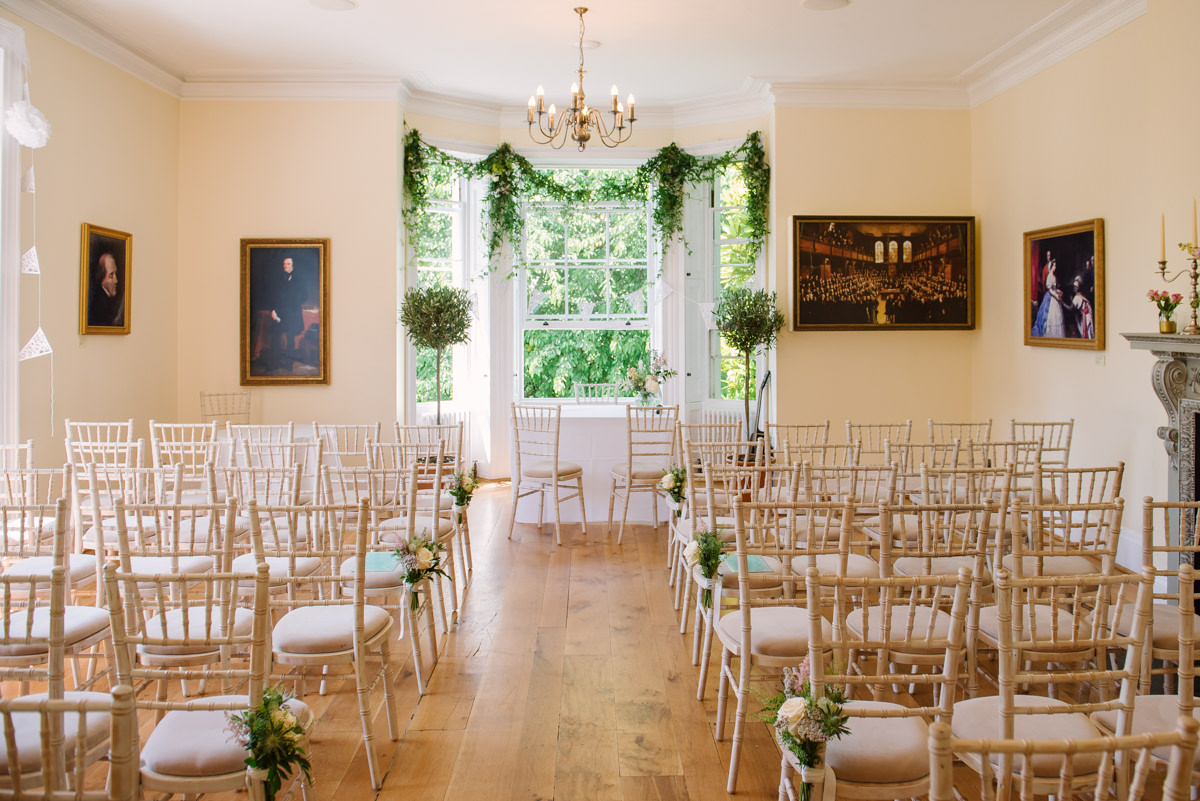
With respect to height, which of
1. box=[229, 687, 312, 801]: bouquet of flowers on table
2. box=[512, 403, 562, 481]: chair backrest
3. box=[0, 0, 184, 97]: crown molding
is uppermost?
box=[0, 0, 184, 97]: crown molding

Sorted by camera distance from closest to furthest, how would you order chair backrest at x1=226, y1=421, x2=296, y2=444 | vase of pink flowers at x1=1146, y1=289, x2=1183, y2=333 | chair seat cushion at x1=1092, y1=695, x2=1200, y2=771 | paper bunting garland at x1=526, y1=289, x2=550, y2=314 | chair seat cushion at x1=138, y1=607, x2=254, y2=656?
chair seat cushion at x1=1092, y1=695, x2=1200, y2=771 → chair seat cushion at x1=138, y1=607, x2=254, y2=656 → vase of pink flowers at x1=1146, y1=289, x2=1183, y2=333 → chair backrest at x1=226, y1=421, x2=296, y2=444 → paper bunting garland at x1=526, y1=289, x2=550, y2=314

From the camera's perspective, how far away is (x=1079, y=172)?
6254mm

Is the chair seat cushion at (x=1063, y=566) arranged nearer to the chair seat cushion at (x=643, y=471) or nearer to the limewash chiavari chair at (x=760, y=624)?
the limewash chiavari chair at (x=760, y=624)

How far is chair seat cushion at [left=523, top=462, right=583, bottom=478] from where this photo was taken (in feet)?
23.1

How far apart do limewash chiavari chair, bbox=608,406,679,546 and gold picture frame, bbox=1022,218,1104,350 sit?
9.49ft

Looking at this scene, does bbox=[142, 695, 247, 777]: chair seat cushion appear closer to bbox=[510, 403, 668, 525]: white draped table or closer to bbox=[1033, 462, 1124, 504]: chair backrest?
bbox=[1033, 462, 1124, 504]: chair backrest

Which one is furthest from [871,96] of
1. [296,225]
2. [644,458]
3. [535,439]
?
[296,225]

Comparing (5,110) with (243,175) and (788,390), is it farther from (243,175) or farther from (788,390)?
(788,390)

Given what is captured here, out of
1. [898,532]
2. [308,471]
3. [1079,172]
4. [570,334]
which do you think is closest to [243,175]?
[308,471]

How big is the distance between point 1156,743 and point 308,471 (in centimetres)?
610

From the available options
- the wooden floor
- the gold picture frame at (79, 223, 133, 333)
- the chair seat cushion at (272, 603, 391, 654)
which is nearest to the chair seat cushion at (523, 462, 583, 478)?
the wooden floor

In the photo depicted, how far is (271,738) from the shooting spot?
2201 millimetres

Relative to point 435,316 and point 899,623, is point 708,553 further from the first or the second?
point 435,316

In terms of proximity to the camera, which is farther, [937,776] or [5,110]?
[5,110]
